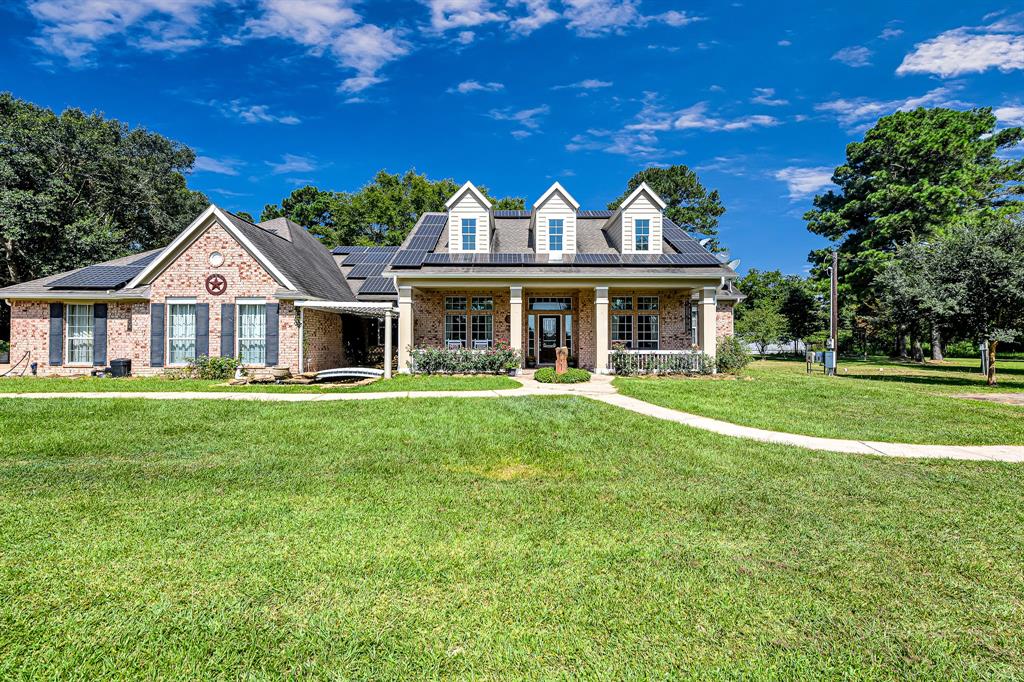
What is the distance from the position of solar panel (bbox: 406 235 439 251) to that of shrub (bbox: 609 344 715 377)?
8587 millimetres

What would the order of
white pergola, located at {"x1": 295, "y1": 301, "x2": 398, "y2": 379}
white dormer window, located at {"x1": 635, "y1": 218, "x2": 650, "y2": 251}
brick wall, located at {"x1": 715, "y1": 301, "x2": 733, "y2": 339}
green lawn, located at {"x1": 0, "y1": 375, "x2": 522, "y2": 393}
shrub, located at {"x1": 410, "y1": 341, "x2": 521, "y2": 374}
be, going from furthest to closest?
brick wall, located at {"x1": 715, "y1": 301, "x2": 733, "y2": 339}, white dormer window, located at {"x1": 635, "y1": 218, "x2": 650, "y2": 251}, shrub, located at {"x1": 410, "y1": 341, "x2": 521, "y2": 374}, white pergola, located at {"x1": 295, "y1": 301, "x2": 398, "y2": 379}, green lawn, located at {"x1": 0, "y1": 375, "x2": 522, "y2": 393}

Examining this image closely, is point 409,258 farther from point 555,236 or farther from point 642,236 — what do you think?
point 642,236

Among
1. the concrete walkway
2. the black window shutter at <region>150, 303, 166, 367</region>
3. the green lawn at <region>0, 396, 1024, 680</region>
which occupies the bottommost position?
the green lawn at <region>0, 396, 1024, 680</region>

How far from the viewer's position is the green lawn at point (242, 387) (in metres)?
12.2

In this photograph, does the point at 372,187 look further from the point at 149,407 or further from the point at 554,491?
the point at 554,491

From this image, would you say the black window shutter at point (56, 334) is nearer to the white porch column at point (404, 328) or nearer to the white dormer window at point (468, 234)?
the white porch column at point (404, 328)

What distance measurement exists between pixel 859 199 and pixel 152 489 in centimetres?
→ 4430

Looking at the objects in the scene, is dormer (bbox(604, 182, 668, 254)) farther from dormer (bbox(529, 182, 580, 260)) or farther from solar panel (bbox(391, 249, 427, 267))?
solar panel (bbox(391, 249, 427, 267))

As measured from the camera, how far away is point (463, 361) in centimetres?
1625

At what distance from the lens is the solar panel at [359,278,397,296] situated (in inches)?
771

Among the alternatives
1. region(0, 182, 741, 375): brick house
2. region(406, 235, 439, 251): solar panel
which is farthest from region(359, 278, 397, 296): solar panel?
region(406, 235, 439, 251): solar panel

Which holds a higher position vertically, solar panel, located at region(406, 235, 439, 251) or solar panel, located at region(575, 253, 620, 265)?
solar panel, located at region(406, 235, 439, 251)

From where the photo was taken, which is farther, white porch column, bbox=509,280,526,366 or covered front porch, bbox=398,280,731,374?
covered front porch, bbox=398,280,731,374

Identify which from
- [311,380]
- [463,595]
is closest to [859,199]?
[311,380]
